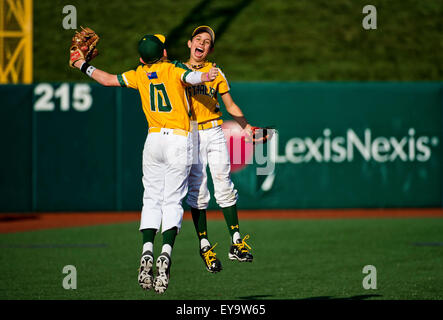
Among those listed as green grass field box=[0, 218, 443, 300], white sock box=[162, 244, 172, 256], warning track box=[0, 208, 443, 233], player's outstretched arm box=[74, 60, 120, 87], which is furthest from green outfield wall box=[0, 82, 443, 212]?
white sock box=[162, 244, 172, 256]

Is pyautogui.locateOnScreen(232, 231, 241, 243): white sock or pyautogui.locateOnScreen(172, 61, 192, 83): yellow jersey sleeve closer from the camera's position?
pyautogui.locateOnScreen(172, 61, 192, 83): yellow jersey sleeve

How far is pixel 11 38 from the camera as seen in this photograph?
76.5 ft

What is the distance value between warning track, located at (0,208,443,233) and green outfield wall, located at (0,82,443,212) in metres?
0.22

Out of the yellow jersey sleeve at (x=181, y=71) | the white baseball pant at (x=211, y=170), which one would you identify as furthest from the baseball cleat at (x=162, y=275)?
the yellow jersey sleeve at (x=181, y=71)

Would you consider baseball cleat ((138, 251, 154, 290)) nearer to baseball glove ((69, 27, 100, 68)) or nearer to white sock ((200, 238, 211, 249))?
white sock ((200, 238, 211, 249))

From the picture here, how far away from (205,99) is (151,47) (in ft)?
3.54

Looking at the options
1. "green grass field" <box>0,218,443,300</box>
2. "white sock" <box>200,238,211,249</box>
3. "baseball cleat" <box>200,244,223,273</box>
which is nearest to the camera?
"baseball cleat" <box>200,244,223,273</box>

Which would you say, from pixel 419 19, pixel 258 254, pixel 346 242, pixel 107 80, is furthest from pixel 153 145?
pixel 419 19

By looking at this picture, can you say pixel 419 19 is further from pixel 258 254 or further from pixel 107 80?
pixel 107 80

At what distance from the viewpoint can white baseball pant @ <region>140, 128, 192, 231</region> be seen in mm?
6379

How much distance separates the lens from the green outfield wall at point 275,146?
18.3m

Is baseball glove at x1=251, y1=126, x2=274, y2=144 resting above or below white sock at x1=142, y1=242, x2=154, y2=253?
above

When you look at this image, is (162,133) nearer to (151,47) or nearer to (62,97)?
(151,47)

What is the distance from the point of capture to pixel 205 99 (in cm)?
716
